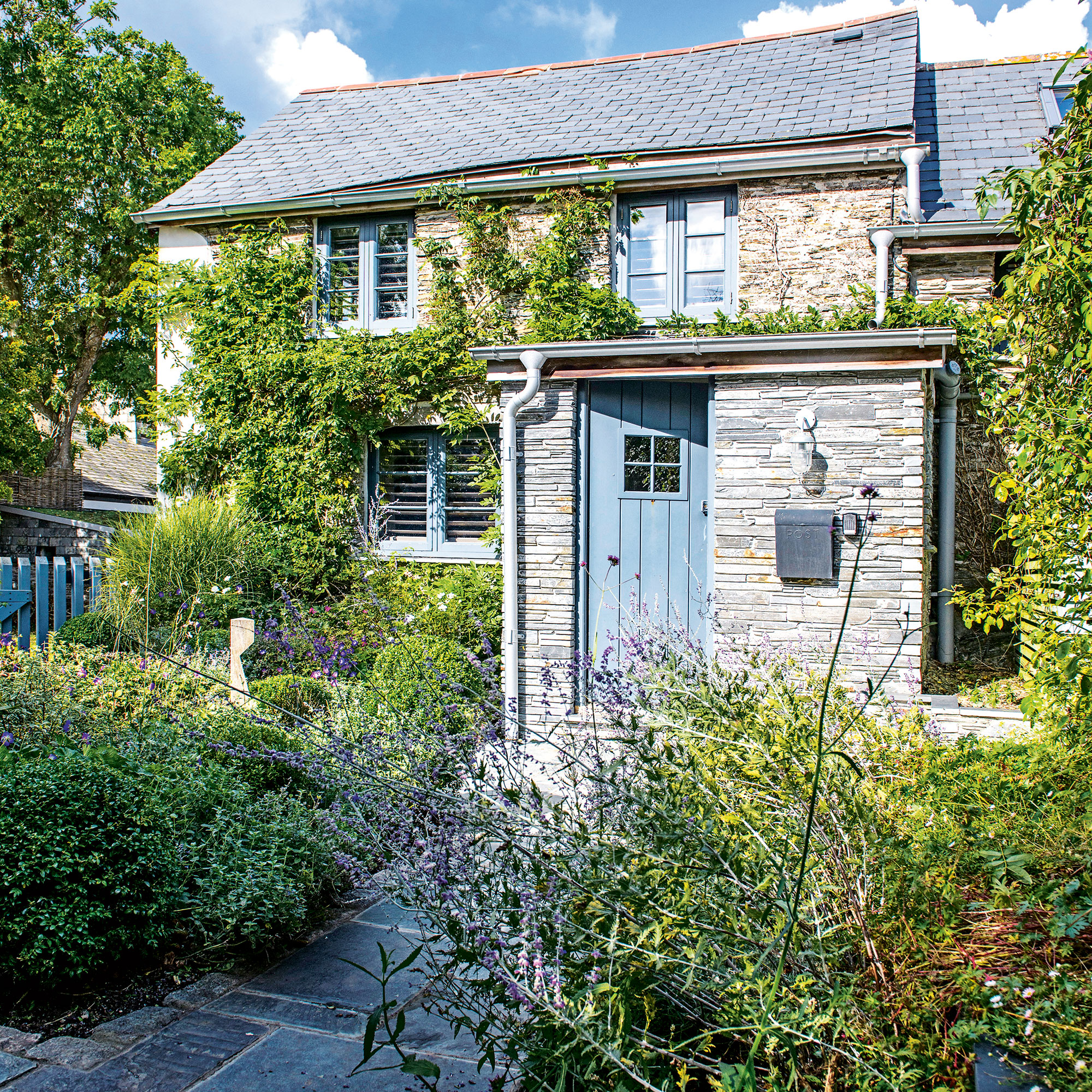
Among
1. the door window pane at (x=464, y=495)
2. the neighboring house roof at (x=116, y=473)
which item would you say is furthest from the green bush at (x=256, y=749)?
the neighboring house roof at (x=116, y=473)

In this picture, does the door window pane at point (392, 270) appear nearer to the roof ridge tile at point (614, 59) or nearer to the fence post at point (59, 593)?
the roof ridge tile at point (614, 59)

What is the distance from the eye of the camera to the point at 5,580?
277 inches

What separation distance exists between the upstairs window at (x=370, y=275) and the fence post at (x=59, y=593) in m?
4.51

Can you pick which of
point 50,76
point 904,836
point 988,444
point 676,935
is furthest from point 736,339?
point 50,76

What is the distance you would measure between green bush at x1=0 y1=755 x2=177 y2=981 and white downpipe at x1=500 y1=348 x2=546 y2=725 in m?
3.61

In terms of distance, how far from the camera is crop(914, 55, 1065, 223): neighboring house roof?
876 cm

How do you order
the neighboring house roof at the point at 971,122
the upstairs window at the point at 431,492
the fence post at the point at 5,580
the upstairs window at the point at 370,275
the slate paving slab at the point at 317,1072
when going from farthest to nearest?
the upstairs window at the point at 370,275 → the upstairs window at the point at 431,492 → the neighboring house roof at the point at 971,122 → the fence post at the point at 5,580 → the slate paving slab at the point at 317,1072

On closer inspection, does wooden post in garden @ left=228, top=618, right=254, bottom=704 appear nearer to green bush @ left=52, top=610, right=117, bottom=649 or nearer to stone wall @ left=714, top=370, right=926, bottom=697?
green bush @ left=52, top=610, right=117, bottom=649

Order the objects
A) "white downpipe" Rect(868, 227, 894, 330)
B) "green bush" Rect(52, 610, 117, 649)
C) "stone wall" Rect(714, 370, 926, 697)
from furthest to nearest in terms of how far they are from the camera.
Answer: "white downpipe" Rect(868, 227, 894, 330)
"green bush" Rect(52, 610, 117, 649)
"stone wall" Rect(714, 370, 926, 697)

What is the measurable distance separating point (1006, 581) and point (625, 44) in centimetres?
1094

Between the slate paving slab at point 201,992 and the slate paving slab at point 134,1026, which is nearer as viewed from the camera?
the slate paving slab at point 134,1026

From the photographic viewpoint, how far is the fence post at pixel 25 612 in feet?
23.2

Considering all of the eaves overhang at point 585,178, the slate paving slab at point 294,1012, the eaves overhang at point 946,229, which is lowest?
the slate paving slab at point 294,1012

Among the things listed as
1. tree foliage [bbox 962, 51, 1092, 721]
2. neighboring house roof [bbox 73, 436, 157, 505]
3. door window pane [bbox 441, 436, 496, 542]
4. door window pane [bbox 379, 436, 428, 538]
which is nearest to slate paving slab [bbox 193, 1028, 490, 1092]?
tree foliage [bbox 962, 51, 1092, 721]
